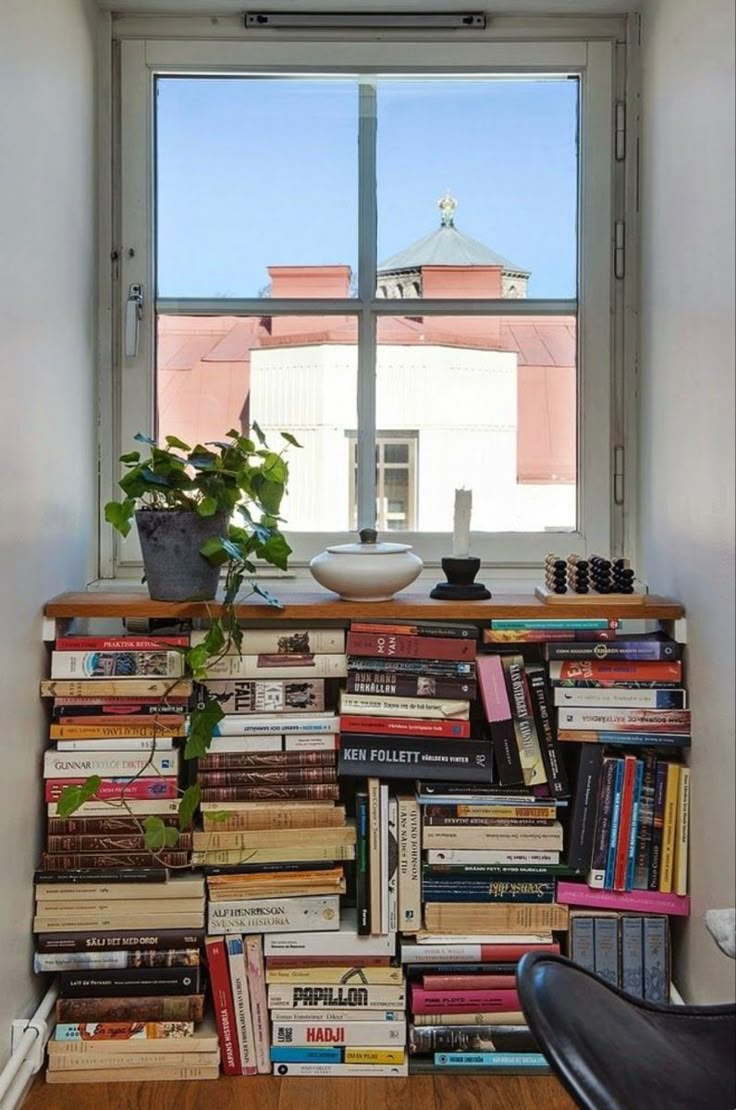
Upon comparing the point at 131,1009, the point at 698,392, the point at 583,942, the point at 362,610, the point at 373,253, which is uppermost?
the point at 373,253

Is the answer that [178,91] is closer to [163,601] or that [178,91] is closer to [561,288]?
[561,288]

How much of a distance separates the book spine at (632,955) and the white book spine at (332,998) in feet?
1.36

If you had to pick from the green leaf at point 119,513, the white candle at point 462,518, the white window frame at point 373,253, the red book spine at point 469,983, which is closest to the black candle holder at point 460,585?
the white candle at point 462,518

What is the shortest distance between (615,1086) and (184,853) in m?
0.97

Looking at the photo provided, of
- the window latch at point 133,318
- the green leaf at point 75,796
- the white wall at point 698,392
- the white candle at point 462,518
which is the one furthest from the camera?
Result: the window latch at point 133,318

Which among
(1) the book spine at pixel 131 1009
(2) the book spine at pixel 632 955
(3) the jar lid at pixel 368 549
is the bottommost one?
(1) the book spine at pixel 131 1009

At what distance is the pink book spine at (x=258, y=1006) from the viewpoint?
5.66 ft

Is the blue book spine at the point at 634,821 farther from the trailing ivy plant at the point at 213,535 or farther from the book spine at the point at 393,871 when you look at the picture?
the trailing ivy plant at the point at 213,535

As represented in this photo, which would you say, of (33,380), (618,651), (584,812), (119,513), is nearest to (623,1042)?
(584,812)

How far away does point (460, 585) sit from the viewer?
184cm

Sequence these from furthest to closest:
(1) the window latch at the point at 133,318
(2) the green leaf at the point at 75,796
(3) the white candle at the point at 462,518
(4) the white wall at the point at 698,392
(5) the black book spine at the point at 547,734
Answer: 1. (1) the window latch at the point at 133,318
2. (3) the white candle at the point at 462,518
3. (5) the black book spine at the point at 547,734
4. (2) the green leaf at the point at 75,796
5. (4) the white wall at the point at 698,392

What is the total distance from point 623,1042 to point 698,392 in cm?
106

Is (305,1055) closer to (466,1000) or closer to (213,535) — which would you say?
(466,1000)

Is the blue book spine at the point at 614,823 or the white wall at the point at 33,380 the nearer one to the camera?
the white wall at the point at 33,380
